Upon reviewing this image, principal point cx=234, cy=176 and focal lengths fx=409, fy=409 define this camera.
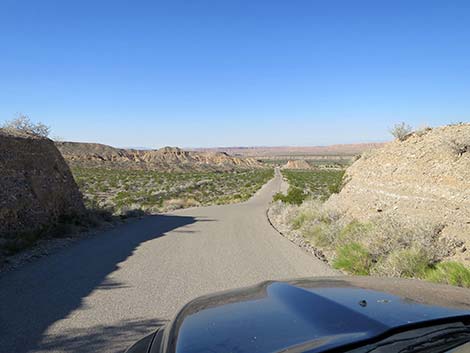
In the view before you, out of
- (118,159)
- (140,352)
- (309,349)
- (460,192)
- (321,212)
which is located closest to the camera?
(309,349)

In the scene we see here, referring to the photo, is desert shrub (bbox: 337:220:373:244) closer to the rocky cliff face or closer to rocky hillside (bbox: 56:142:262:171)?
the rocky cliff face

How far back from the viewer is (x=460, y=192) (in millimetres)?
9719

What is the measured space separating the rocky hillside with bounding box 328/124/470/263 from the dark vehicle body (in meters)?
6.11

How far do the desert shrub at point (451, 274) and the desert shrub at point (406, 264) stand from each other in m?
0.25

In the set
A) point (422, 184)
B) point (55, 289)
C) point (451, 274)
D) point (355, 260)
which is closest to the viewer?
point (451, 274)

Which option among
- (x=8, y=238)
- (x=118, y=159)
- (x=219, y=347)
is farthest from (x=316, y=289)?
(x=118, y=159)

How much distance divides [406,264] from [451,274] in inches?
38.9

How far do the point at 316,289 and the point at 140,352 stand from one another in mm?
1315

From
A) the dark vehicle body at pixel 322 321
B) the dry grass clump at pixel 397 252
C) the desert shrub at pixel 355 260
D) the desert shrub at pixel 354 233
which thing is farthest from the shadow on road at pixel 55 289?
the desert shrub at pixel 354 233

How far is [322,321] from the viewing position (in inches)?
89.1

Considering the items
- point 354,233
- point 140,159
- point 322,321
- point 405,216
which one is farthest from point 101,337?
point 140,159

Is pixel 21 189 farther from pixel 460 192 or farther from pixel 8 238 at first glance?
pixel 460 192

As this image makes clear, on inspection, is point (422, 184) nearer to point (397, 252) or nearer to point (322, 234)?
point (322, 234)

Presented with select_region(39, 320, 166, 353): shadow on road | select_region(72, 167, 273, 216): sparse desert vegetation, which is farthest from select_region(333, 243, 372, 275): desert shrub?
select_region(72, 167, 273, 216): sparse desert vegetation
